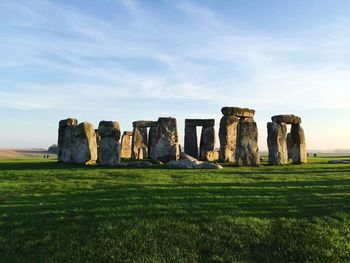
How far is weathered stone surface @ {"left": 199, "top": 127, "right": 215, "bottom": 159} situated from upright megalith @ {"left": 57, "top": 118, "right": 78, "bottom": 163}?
34.8 feet

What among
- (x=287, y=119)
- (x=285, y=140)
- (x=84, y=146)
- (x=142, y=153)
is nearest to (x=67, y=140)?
(x=84, y=146)

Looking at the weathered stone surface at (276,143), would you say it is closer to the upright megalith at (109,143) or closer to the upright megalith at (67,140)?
the upright megalith at (109,143)

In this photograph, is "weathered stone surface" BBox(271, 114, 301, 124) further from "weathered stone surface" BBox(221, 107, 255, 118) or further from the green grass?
the green grass

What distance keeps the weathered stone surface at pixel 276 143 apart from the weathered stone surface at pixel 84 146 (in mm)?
10676

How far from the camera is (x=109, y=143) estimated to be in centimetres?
2434

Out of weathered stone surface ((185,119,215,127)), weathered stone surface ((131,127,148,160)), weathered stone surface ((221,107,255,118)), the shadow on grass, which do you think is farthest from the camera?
weathered stone surface ((131,127,148,160))

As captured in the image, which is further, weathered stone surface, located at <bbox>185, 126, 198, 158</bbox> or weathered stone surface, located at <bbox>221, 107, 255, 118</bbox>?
weathered stone surface, located at <bbox>185, 126, 198, 158</bbox>

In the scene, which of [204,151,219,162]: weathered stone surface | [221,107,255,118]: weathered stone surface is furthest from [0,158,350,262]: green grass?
[204,151,219,162]: weathered stone surface

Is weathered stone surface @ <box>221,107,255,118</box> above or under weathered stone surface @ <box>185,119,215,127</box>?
above

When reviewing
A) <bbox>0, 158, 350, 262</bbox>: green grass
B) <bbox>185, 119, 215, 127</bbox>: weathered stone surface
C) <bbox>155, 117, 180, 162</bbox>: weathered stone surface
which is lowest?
<bbox>0, 158, 350, 262</bbox>: green grass

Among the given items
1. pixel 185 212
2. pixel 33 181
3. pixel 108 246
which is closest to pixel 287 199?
pixel 185 212

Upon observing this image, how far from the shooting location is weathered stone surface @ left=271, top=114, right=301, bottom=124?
27.3 meters

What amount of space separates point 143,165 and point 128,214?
12054mm

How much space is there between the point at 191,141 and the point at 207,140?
4.58 ft
